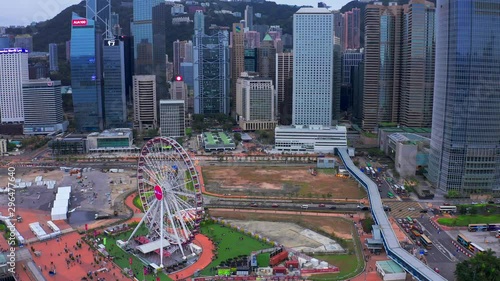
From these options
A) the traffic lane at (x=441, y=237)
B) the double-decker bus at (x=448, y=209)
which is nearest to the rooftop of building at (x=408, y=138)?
the double-decker bus at (x=448, y=209)

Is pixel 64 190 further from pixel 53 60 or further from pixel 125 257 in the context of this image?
pixel 53 60

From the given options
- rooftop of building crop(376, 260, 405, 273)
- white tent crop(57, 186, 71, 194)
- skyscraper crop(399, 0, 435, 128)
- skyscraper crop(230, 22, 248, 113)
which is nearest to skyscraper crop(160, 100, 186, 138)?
skyscraper crop(230, 22, 248, 113)

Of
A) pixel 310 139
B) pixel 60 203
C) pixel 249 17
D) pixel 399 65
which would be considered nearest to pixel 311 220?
pixel 60 203

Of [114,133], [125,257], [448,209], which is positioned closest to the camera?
[125,257]

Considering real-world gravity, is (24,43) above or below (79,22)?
below

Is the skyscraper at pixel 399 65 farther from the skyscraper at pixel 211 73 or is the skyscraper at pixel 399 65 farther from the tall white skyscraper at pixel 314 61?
the skyscraper at pixel 211 73

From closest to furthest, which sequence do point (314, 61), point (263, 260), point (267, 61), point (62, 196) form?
1. point (263, 260)
2. point (62, 196)
3. point (314, 61)
4. point (267, 61)

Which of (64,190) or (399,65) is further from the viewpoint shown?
(399,65)
